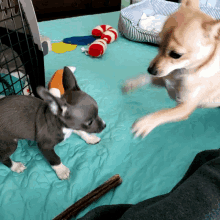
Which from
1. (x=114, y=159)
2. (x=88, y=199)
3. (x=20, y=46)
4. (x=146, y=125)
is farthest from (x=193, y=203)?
(x=20, y=46)

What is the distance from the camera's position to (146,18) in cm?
224

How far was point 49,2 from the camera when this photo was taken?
343 cm

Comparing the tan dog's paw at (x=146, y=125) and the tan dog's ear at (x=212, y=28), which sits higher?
the tan dog's ear at (x=212, y=28)

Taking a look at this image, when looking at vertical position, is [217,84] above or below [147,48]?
above

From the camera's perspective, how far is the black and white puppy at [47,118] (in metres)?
0.83

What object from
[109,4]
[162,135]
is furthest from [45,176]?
[109,4]

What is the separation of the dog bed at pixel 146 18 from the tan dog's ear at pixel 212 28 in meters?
1.38

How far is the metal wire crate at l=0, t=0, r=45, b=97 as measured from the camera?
1.12 metres

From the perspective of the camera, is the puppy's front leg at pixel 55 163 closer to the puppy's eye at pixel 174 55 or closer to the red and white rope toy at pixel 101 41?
the puppy's eye at pixel 174 55

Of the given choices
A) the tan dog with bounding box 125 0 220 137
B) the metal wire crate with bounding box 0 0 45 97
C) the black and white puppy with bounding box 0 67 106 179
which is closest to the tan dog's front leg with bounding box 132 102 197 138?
the tan dog with bounding box 125 0 220 137

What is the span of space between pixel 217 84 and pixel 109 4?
3.82 m

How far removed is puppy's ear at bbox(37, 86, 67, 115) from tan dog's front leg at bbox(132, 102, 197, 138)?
12.5 inches

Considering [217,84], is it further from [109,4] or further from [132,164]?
[109,4]

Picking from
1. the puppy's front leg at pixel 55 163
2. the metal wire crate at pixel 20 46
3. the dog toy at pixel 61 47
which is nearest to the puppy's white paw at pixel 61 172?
the puppy's front leg at pixel 55 163
